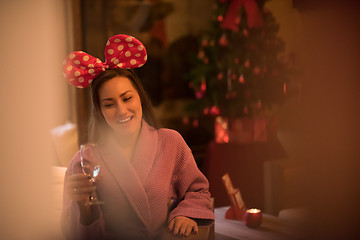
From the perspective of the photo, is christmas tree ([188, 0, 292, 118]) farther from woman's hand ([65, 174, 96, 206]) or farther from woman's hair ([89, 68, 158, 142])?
woman's hand ([65, 174, 96, 206])

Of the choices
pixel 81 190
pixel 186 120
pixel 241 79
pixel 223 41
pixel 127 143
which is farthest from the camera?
pixel 186 120

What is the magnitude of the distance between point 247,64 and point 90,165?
5.33 ft

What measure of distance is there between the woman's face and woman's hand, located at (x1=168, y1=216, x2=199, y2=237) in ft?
0.63

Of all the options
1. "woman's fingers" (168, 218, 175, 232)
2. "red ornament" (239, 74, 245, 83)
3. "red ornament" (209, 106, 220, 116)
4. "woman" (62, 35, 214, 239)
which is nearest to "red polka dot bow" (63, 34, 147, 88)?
"woman" (62, 35, 214, 239)

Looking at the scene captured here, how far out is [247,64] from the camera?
2.24 metres

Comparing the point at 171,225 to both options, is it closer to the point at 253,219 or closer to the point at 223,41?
the point at 253,219

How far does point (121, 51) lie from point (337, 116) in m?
0.42

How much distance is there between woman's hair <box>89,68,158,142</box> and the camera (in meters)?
0.78

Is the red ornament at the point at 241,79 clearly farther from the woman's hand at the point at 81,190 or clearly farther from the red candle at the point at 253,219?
the woman's hand at the point at 81,190

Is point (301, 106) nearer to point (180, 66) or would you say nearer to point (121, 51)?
point (121, 51)

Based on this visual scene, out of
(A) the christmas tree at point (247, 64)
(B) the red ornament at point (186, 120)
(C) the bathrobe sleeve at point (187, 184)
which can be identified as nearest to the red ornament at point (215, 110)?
(A) the christmas tree at point (247, 64)

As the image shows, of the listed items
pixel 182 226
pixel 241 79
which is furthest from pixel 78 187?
pixel 241 79

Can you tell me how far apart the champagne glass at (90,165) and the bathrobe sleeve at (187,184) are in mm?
162

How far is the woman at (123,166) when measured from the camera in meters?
0.77
